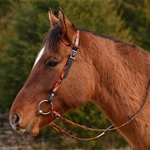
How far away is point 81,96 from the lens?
10.9 ft

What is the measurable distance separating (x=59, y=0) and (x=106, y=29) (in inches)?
41.1

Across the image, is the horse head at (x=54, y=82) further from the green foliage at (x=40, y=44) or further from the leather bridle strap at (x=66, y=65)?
the green foliage at (x=40, y=44)

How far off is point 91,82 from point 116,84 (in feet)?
0.70

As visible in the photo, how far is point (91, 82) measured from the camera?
10.9ft

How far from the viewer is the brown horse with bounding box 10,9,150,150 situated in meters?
3.24

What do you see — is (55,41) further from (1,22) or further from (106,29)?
(1,22)

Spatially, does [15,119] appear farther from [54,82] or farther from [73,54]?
[73,54]

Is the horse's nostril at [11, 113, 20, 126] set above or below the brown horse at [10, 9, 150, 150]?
below

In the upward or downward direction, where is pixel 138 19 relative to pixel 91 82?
downward

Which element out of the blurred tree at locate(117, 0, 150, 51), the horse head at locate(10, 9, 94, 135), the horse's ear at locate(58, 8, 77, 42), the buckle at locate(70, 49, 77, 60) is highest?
the horse's ear at locate(58, 8, 77, 42)

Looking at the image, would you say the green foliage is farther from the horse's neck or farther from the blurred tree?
the horse's neck

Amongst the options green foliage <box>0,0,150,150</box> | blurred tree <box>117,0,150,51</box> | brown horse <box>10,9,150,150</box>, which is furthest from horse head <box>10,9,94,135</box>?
blurred tree <box>117,0,150,51</box>

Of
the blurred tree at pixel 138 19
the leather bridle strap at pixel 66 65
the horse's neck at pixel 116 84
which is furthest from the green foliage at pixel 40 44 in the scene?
the leather bridle strap at pixel 66 65

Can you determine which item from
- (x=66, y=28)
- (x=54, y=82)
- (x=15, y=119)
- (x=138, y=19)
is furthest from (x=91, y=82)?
(x=138, y=19)
